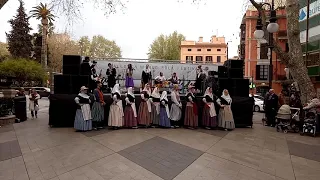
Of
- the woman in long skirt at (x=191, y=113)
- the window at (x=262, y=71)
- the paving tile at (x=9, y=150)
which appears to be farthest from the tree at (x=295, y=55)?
the window at (x=262, y=71)

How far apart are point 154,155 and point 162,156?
0.69 feet

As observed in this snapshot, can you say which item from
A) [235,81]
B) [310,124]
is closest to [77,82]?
[235,81]

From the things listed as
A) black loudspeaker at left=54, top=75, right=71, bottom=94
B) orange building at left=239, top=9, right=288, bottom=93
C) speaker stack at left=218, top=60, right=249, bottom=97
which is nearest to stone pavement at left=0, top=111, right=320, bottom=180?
black loudspeaker at left=54, top=75, right=71, bottom=94

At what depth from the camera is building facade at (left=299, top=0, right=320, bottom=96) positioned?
18.6m

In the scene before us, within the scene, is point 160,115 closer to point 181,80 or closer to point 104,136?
point 104,136

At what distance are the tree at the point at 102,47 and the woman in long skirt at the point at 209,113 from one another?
165ft

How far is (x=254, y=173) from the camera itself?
17.6 feet

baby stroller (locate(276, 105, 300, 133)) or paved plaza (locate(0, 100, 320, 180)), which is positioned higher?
baby stroller (locate(276, 105, 300, 133))

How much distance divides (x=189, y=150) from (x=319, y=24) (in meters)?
17.2

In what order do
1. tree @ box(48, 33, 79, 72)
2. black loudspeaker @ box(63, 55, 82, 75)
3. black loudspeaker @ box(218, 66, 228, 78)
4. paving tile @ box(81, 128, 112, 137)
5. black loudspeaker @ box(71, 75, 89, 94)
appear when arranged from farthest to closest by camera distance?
1. tree @ box(48, 33, 79, 72)
2. black loudspeaker @ box(218, 66, 228, 78)
3. black loudspeaker @ box(63, 55, 82, 75)
4. black loudspeaker @ box(71, 75, 89, 94)
5. paving tile @ box(81, 128, 112, 137)

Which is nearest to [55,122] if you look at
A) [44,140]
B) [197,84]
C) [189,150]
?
[44,140]

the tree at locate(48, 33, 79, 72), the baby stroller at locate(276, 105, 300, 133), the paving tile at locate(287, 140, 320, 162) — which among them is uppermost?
the tree at locate(48, 33, 79, 72)

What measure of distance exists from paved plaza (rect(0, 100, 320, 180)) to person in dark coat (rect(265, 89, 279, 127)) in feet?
7.89

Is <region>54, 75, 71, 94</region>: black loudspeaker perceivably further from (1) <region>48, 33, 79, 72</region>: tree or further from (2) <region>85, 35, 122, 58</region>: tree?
(2) <region>85, 35, 122, 58</region>: tree
